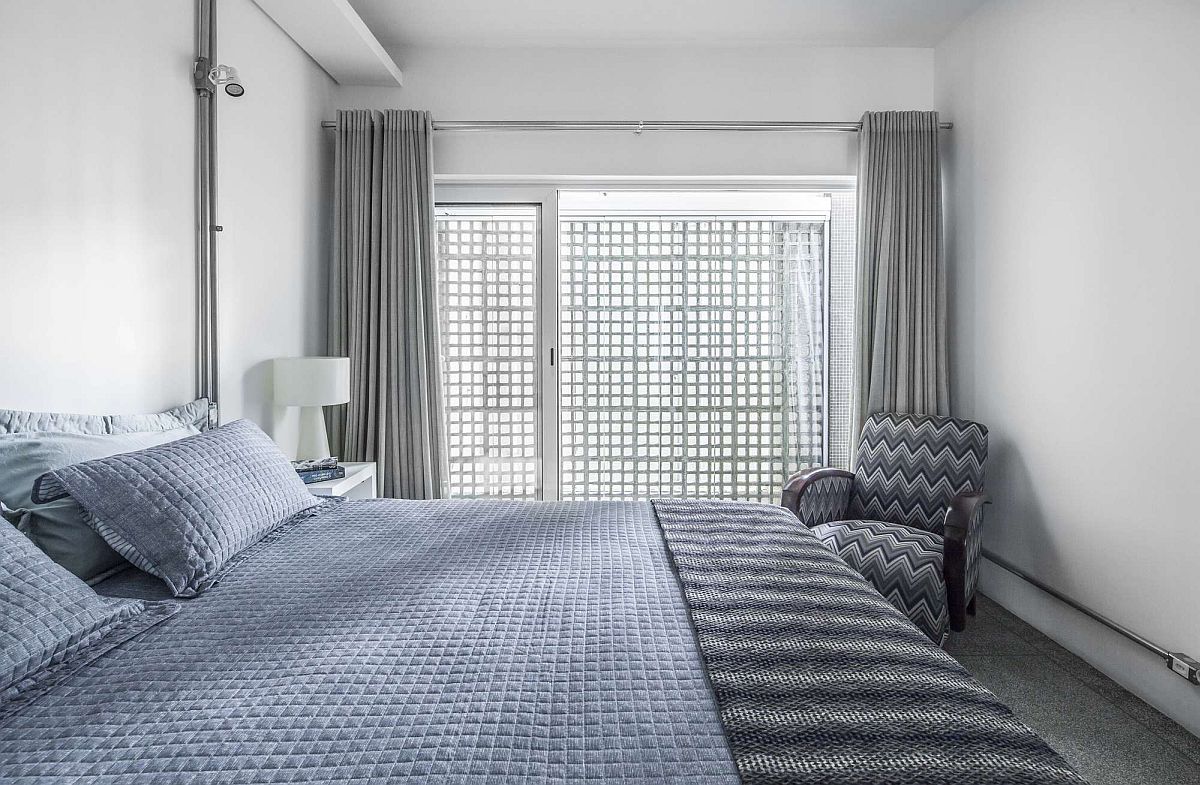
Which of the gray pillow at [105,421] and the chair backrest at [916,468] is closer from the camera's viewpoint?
the gray pillow at [105,421]

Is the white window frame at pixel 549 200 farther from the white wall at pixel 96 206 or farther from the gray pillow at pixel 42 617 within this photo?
the gray pillow at pixel 42 617

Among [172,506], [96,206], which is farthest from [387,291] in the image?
[172,506]

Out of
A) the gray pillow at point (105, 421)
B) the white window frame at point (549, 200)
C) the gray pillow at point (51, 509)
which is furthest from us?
the white window frame at point (549, 200)

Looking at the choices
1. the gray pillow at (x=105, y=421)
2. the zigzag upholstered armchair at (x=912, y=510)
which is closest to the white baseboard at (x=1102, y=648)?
the zigzag upholstered armchair at (x=912, y=510)

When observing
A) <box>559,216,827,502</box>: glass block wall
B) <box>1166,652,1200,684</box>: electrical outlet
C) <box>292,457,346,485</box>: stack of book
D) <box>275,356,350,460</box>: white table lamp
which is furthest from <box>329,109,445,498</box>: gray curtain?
<box>1166,652,1200,684</box>: electrical outlet

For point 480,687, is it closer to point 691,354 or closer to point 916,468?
point 916,468

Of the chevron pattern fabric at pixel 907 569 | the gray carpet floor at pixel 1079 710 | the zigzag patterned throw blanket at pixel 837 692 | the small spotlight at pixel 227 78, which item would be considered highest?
the small spotlight at pixel 227 78

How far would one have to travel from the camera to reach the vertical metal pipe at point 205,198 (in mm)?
2416

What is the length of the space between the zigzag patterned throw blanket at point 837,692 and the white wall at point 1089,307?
4.67 feet

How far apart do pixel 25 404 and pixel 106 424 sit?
0.59ft

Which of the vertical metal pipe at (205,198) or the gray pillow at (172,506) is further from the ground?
the vertical metal pipe at (205,198)

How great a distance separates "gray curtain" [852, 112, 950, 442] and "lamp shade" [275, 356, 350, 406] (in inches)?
107

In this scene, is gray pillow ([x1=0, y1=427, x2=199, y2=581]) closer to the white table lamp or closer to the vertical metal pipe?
the vertical metal pipe

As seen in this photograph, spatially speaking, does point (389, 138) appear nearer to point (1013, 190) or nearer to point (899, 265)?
point (899, 265)
